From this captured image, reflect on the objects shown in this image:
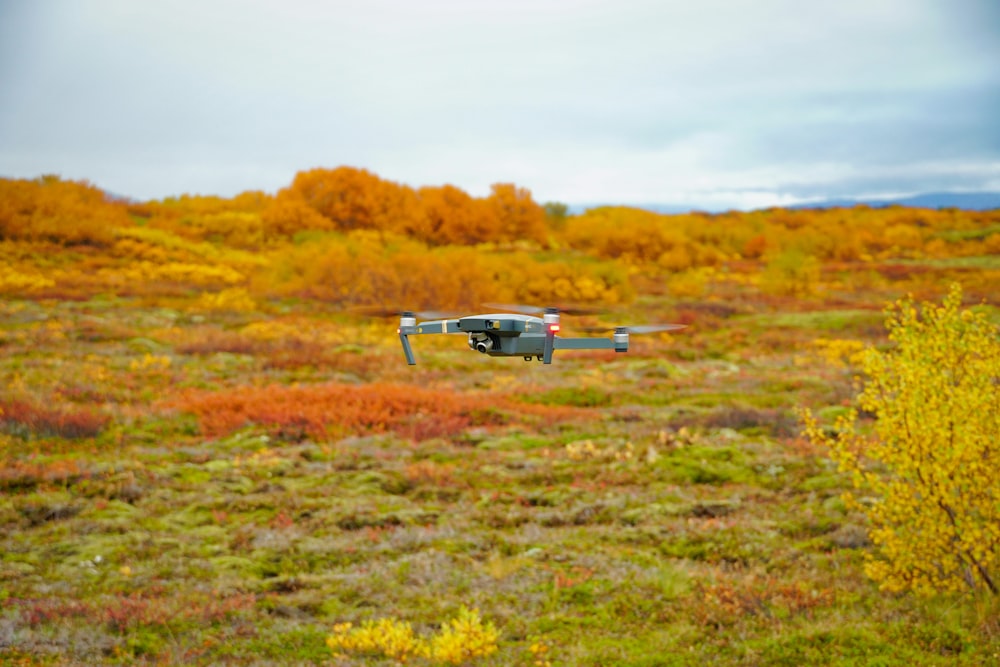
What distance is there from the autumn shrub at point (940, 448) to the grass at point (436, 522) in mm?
674

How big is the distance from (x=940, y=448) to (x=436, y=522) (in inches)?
369

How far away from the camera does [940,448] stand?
10.6 m

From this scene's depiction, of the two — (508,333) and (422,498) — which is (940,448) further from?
(422,498)

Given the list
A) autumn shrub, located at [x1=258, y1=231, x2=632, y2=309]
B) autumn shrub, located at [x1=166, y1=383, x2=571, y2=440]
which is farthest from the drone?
autumn shrub, located at [x1=258, y1=231, x2=632, y2=309]

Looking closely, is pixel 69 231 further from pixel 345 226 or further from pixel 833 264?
pixel 833 264

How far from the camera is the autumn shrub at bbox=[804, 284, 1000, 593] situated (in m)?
10.4

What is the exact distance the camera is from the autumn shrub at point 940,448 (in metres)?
10.4

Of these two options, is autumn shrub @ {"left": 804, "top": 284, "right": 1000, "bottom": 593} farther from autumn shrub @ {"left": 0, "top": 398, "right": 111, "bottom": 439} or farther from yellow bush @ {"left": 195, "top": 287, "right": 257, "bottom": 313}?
yellow bush @ {"left": 195, "top": 287, "right": 257, "bottom": 313}

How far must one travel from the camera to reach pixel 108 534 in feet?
45.7

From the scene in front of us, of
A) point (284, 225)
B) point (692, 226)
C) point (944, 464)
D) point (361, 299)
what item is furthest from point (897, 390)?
point (692, 226)

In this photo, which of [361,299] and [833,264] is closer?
[361,299]

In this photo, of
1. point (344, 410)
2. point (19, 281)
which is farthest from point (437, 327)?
point (19, 281)

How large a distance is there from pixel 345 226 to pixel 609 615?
75.0 meters

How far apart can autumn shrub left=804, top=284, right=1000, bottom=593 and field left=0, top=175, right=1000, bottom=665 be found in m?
0.66
